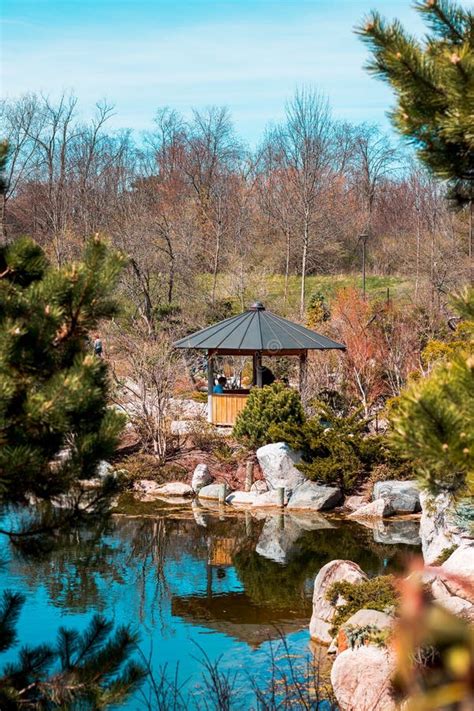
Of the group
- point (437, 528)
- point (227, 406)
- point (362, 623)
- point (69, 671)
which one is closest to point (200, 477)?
point (227, 406)

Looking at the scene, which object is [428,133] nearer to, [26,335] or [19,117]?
[26,335]

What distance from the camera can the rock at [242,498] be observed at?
1490 centimetres

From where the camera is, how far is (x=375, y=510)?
1386 centimetres

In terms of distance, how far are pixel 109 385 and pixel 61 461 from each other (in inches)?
18.5

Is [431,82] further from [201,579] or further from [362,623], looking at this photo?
[201,579]

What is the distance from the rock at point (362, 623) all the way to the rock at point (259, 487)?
25.5 ft

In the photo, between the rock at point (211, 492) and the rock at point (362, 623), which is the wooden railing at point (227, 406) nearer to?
the rock at point (211, 492)

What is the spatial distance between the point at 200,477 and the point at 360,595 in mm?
7708

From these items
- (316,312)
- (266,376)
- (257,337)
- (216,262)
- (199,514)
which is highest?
(216,262)

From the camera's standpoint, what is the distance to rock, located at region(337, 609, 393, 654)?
274 inches

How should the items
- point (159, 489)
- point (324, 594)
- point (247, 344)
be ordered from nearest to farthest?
point (324, 594) < point (159, 489) < point (247, 344)

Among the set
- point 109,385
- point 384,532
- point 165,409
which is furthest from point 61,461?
point 165,409

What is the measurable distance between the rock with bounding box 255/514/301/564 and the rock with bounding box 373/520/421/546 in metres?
1.25

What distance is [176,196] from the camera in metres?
40.5
